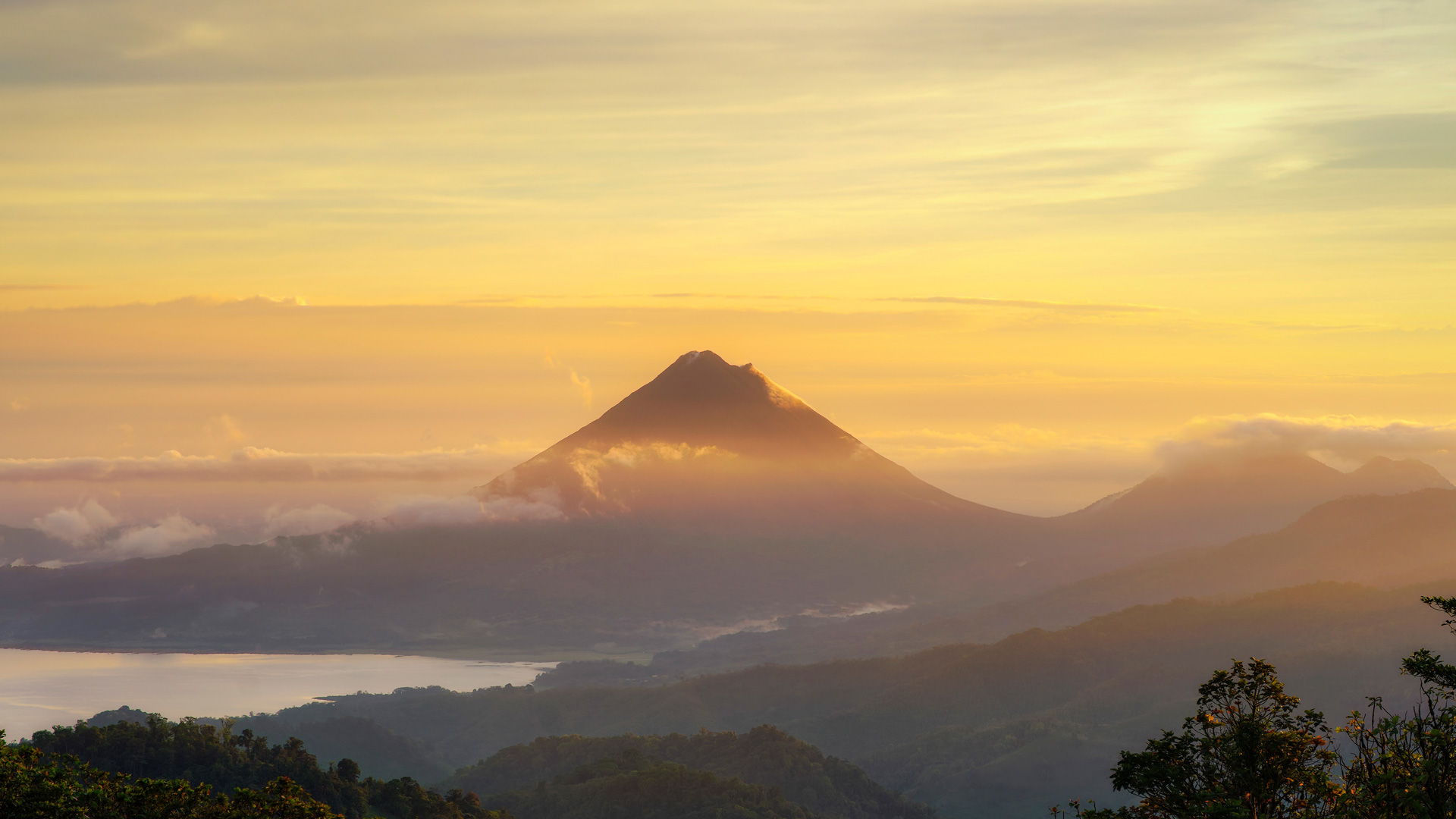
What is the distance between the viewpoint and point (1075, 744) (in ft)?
618

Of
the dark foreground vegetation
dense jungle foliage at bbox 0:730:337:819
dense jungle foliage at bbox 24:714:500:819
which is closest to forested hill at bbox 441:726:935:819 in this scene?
dense jungle foliage at bbox 24:714:500:819

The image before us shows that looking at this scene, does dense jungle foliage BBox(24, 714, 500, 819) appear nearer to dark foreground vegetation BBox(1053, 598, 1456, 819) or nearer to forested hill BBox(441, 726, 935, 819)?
forested hill BBox(441, 726, 935, 819)

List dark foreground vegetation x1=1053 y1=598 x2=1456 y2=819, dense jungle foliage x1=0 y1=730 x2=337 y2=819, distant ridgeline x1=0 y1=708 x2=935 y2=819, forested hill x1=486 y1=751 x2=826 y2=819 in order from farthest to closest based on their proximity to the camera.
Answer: forested hill x1=486 y1=751 x2=826 y2=819 < distant ridgeline x1=0 y1=708 x2=935 y2=819 < dense jungle foliage x1=0 y1=730 x2=337 y2=819 < dark foreground vegetation x1=1053 y1=598 x2=1456 y2=819

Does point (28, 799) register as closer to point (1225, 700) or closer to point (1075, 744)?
point (1225, 700)

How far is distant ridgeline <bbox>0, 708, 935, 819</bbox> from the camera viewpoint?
41.8m

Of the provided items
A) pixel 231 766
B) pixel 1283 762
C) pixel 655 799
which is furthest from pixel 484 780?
pixel 1283 762

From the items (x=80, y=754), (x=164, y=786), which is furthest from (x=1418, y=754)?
(x=80, y=754)

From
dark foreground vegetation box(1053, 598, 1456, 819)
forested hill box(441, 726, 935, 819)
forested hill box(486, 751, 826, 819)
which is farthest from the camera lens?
forested hill box(441, 726, 935, 819)

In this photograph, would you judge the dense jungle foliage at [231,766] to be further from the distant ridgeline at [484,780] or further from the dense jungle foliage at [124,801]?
the dense jungle foliage at [124,801]

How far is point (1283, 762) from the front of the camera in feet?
95.8

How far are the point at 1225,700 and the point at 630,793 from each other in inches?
4175

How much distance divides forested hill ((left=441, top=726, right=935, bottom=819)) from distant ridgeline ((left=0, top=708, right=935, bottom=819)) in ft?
0.64

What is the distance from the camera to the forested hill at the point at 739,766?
15112 cm

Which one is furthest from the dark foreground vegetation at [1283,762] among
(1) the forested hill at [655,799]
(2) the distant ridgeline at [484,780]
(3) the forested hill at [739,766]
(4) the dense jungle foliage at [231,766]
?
(3) the forested hill at [739,766]
